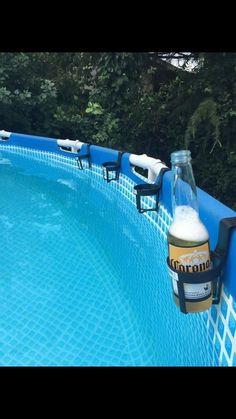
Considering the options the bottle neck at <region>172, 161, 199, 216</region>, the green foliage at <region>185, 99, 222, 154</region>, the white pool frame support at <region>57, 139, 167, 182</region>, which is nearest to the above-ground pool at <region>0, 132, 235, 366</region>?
the white pool frame support at <region>57, 139, 167, 182</region>

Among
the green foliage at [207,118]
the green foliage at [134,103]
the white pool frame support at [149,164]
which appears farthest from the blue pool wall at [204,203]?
the green foliage at [207,118]

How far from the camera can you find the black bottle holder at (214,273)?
973 mm

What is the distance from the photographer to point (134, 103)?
216 inches

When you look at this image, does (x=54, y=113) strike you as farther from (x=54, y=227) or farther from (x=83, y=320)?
(x=83, y=320)

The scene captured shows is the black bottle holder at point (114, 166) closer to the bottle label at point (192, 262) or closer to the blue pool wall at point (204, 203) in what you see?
the blue pool wall at point (204, 203)

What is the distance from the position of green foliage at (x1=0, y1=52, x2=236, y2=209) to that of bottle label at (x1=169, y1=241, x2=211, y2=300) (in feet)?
12.2

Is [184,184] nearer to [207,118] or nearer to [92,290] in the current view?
[92,290]

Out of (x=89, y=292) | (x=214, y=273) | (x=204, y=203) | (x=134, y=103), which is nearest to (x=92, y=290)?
(x=89, y=292)

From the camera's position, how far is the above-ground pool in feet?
4.69

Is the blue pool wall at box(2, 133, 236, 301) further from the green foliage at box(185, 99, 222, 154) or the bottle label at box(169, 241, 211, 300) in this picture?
the green foliage at box(185, 99, 222, 154)

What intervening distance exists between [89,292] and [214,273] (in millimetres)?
963
